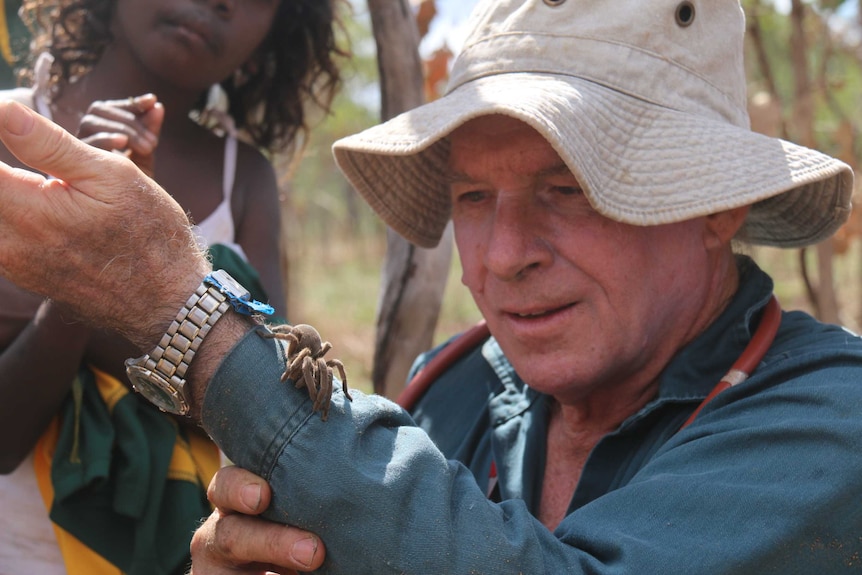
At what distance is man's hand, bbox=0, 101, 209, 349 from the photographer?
1281mm

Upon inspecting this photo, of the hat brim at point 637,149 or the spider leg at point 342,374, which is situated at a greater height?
the hat brim at point 637,149

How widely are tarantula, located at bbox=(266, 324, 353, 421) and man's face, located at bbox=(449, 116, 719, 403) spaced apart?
548mm

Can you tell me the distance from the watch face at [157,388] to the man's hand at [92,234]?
4 centimetres

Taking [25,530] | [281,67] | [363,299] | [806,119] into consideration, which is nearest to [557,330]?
[25,530]

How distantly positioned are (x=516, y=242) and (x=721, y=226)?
462 mm

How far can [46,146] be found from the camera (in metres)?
1.25

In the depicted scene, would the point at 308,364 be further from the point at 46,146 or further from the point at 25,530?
the point at 25,530

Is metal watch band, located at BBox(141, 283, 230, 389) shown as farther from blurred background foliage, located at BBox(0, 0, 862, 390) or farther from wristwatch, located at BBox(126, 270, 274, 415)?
blurred background foliage, located at BBox(0, 0, 862, 390)

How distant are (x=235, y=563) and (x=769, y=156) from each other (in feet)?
4.00

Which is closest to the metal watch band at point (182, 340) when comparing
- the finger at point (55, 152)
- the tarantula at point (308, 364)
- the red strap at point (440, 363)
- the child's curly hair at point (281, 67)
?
the tarantula at point (308, 364)

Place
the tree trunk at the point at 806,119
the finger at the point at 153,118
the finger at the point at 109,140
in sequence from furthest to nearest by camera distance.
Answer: the tree trunk at the point at 806,119 → the finger at the point at 153,118 → the finger at the point at 109,140

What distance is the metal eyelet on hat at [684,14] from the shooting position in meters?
1.89

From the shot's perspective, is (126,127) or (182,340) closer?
(182,340)

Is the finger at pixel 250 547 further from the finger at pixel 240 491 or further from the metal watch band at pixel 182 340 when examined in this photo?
the metal watch band at pixel 182 340
